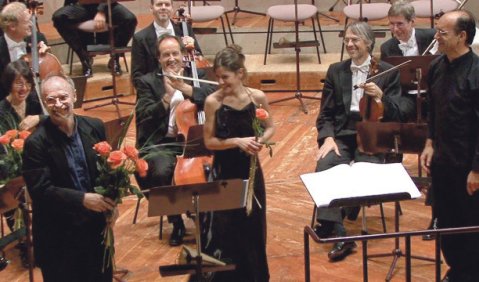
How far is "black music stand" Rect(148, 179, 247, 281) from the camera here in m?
3.79

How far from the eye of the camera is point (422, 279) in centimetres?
484

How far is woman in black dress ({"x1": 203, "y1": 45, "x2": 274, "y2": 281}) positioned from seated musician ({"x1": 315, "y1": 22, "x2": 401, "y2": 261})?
795 millimetres

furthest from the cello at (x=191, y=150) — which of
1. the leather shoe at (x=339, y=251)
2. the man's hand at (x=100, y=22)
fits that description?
the man's hand at (x=100, y=22)

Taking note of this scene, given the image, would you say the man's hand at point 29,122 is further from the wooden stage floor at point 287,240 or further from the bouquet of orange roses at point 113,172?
the bouquet of orange roses at point 113,172

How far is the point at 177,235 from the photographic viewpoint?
5473 millimetres

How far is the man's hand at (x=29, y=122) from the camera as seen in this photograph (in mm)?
4922

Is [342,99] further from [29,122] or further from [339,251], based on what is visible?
[29,122]

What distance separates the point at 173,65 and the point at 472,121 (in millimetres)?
1925

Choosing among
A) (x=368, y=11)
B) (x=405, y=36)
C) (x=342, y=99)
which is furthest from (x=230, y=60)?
(x=368, y=11)

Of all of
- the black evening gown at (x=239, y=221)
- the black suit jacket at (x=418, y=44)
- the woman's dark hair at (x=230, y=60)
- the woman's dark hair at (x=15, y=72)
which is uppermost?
the woman's dark hair at (x=230, y=60)

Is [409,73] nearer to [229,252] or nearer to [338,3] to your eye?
[229,252]

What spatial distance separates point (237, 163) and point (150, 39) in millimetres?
1956

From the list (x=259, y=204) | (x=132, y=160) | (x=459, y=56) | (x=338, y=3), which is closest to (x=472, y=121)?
(x=459, y=56)

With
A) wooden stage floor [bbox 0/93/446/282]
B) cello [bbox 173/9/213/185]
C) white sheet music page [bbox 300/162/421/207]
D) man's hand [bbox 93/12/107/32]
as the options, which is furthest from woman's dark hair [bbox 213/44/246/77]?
man's hand [bbox 93/12/107/32]
